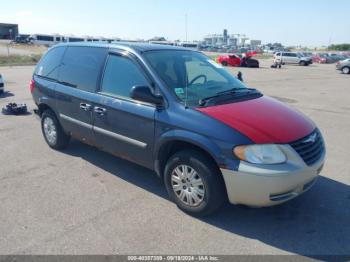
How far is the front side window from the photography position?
4.30 m

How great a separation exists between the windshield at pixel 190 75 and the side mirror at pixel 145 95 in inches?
9.0

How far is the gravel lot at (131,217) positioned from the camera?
11.0 ft

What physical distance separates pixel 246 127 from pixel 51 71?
3.84 meters

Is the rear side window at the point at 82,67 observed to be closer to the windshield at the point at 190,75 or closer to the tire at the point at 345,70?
the windshield at the point at 190,75

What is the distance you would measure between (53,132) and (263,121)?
12.7ft

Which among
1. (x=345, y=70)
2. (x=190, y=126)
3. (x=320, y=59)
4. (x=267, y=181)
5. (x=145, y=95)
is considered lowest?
(x=267, y=181)

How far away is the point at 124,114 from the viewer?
14.2 feet

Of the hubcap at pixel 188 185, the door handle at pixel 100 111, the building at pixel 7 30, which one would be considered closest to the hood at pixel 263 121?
the hubcap at pixel 188 185

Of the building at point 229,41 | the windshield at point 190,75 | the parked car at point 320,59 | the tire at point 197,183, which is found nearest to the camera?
the tire at point 197,183

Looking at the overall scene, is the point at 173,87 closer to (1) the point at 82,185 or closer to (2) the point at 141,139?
(2) the point at 141,139

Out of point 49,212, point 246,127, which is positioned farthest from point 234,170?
point 49,212

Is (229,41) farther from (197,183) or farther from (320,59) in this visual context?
(197,183)

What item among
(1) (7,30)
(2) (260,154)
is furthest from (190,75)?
(1) (7,30)

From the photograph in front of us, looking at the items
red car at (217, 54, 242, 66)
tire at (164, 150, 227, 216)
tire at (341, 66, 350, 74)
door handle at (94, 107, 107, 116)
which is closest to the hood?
tire at (164, 150, 227, 216)
